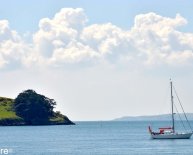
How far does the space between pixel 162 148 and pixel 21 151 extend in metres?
33.4

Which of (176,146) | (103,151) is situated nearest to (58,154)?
(103,151)

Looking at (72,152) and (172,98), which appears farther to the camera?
(172,98)

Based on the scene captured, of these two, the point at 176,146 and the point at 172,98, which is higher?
the point at 172,98

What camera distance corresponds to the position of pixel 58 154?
143000 millimetres

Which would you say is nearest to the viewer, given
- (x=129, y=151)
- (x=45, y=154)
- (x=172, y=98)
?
(x=45, y=154)

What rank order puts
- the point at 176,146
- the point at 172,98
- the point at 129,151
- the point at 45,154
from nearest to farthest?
the point at 45,154 → the point at 129,151 → the point at 176,146 → the point at 172,98

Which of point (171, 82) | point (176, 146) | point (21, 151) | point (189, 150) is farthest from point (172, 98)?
point (21, 151)

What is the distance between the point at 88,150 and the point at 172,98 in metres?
44.0

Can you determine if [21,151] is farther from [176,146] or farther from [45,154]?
[176,146]

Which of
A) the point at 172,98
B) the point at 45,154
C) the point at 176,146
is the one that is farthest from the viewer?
the point at 172,98

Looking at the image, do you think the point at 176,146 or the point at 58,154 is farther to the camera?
the point at 176,146

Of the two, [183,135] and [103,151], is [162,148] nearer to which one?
[103,151]

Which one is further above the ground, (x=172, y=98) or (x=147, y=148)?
(x=172, y=98)

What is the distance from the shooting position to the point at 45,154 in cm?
14238
